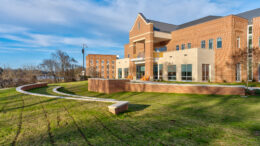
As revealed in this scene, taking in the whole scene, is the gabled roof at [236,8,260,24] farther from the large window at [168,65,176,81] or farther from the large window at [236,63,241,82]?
the large window at [168,65,176,81]

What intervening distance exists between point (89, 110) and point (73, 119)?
1.16m

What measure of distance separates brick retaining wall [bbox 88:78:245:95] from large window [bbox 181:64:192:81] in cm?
1053

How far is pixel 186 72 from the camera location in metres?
24.3

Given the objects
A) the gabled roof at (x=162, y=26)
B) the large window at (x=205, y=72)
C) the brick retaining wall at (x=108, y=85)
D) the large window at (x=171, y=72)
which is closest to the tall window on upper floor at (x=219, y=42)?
the large window at (x=205, y=72)

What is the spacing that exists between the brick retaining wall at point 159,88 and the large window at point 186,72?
10.5 metres

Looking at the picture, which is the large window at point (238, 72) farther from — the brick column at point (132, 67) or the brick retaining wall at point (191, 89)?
the brick column at point (132, 67)

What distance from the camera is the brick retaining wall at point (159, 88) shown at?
39.3ft

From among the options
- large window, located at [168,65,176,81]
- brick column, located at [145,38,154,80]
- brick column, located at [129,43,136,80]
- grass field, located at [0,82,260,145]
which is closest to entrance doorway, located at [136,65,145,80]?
brick column, located at [129,43,136,80]

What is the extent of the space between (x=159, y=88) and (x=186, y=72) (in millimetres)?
10916

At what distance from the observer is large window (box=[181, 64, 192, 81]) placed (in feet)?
78.1

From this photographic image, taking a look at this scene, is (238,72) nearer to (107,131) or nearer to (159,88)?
(159,88)

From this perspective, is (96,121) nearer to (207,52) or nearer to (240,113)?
(240,113)

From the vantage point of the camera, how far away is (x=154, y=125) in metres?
5.14

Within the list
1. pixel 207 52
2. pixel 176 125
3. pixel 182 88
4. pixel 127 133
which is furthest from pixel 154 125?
pixel 207 52
